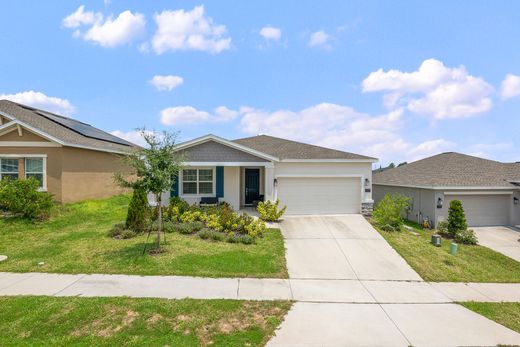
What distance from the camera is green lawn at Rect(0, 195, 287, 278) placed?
304 inches

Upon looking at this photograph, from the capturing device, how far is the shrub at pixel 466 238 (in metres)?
12.8

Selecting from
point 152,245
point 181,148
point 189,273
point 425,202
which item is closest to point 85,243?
point 152,245

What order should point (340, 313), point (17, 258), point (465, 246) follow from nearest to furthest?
point (340, 313) < point (17, 258) < point (465, 246)

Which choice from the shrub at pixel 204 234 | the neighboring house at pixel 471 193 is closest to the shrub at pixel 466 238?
the neighboring house at pixel 471 193

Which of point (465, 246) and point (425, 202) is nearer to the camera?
point (465, 246)

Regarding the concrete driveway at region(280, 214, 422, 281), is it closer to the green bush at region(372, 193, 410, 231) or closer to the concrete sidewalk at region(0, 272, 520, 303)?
the concrete sidewalk at region(0, 272, 520, 303)

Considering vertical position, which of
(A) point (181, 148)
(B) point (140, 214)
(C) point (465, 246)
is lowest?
(C) point (465, 246)

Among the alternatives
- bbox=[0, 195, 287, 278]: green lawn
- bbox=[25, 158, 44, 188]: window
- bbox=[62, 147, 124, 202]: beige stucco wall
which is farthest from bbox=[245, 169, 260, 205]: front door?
bbox=[25, 158, 44, 188]: window

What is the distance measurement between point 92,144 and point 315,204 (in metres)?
13.4

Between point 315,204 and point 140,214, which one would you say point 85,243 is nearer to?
point 140,214

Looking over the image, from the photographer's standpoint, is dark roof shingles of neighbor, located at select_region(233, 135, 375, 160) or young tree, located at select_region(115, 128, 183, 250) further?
dark roof shingles of neighbor, located at select_region(233, 135, 375, 160)

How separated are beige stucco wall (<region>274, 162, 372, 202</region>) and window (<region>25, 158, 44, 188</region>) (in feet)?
39.8

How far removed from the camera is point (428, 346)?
4.66 meters

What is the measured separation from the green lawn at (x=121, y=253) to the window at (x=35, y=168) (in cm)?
327
